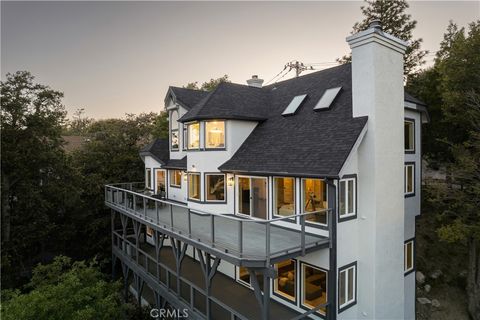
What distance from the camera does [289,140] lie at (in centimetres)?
1119

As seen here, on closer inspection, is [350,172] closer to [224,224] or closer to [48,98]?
[224,224]

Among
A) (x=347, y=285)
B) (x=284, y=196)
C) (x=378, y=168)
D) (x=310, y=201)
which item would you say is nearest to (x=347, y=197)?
(x=310, y=201)

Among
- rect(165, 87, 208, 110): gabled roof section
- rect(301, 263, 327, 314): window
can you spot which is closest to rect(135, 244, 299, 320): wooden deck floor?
rect(301, 263, 327, 314): window

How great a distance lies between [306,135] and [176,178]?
30.7 feet

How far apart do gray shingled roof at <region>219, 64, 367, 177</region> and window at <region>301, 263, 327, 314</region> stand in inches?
138

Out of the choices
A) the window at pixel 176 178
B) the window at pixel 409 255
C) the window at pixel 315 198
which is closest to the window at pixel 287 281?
the window at pixel 315 198

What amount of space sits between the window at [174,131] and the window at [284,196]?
881 centimetres

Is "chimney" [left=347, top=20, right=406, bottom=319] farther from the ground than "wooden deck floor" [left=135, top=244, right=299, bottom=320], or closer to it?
farther from the ground

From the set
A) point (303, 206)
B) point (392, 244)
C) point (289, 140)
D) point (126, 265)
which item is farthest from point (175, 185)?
point (392, 244)

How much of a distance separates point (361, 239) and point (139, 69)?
2456 cm

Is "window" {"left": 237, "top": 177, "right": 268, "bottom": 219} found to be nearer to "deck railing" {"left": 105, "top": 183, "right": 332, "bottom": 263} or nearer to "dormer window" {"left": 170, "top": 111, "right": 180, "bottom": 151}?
"deck railing" {"left": 105, "top": 183, "right": 332, "bottom": 263}

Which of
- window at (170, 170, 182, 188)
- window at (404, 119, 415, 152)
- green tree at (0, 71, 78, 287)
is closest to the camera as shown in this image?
window at (404, 119, 415, 152)

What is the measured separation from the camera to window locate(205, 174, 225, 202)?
12969mm

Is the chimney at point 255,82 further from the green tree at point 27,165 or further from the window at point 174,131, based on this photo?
the green tree at point 27,165
